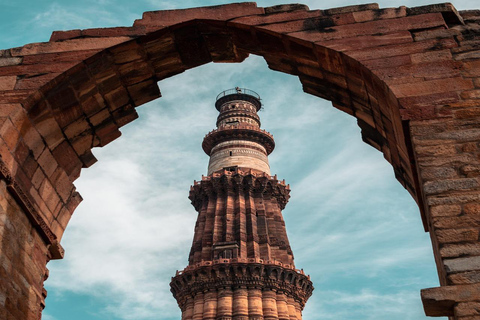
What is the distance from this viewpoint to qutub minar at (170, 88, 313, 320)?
77.8ft

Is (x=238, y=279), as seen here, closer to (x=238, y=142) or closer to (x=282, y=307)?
(x=282, y=307)

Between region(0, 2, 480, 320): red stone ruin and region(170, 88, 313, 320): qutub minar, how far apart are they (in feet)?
59.4

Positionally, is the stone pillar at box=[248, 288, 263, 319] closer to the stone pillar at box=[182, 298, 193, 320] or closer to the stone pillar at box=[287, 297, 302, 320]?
the stone pillar at box=[287, 297, 302, 320]

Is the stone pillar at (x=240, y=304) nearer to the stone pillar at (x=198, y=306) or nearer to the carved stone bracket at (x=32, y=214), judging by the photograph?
the stone pillar at (x=198, y=306)

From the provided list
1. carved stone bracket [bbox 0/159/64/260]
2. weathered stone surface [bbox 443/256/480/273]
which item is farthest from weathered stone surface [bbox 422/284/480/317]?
carved stone bracket [bbox 0/159/64/260]

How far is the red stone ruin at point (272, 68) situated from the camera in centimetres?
418

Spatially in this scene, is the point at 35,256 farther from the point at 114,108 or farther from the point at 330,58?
the point at 330,58

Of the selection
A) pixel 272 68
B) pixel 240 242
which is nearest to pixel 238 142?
pixel 240 242

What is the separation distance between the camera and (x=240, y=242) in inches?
998

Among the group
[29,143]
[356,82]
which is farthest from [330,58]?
[29,143]

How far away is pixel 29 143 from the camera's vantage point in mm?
5414

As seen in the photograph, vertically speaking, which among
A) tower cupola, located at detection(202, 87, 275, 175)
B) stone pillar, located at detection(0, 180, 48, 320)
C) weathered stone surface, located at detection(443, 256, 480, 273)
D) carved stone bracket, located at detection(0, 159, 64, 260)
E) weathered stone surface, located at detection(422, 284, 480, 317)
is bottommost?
weathered stone surface, located at detection(422, 284, 480, 317)

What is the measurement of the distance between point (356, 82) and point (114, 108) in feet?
9.29

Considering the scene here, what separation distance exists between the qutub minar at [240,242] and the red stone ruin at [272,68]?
18.1m
